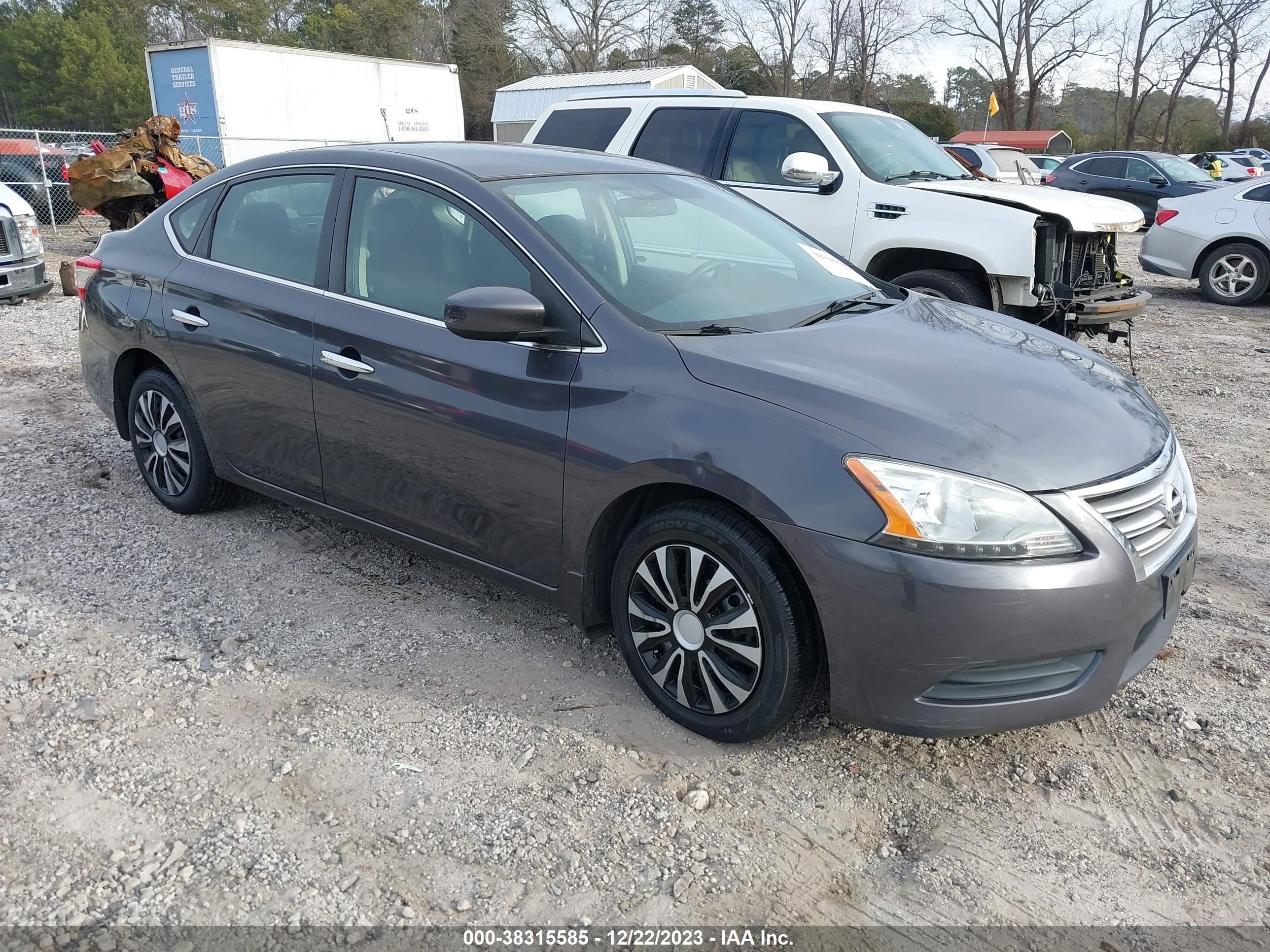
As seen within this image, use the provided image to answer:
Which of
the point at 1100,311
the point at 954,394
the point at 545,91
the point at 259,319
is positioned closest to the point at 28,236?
the point at 259,319

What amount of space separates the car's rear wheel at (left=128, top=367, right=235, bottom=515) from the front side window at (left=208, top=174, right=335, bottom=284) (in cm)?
71

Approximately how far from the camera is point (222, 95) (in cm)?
2080

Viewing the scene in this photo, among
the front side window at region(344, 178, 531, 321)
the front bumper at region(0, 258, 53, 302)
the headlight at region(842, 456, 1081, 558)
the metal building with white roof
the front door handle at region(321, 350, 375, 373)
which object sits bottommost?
the front bumper at region(0, 258, 53, 302)

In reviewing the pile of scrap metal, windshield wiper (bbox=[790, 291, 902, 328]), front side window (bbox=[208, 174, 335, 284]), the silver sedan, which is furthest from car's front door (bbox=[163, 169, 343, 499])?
the silver sedan

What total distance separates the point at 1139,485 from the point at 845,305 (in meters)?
1.26

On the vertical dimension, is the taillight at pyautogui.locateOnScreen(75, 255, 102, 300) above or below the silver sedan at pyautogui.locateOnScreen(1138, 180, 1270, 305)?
above

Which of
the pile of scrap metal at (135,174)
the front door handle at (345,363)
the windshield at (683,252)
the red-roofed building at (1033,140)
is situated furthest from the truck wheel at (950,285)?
the red-roofed building at (1033,140)

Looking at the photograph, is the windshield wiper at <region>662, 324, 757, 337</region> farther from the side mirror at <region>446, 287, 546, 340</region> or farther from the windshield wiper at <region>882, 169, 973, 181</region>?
the windshield wiper at <region>882, 169, 973, 181</region>

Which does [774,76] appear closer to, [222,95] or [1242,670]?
[222,95]

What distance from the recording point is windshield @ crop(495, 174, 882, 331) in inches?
129

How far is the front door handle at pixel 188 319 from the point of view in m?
4.21

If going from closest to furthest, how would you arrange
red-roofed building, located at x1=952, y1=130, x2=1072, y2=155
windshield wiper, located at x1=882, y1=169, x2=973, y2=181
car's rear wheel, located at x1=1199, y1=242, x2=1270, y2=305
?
1. windshield wiper, located at x1=882, y1=169, x2=973, y2=181
2. car's rear wheel, located at x1=1199, y1=242, x2=1270, y2=305
3. red-roofed building, located at x1=952, y1=130, x2=1072, y2=155

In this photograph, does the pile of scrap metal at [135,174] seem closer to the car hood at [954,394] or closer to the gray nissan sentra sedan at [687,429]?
the gray nissan sentra sedan at [687,429]

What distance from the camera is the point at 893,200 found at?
721cm
